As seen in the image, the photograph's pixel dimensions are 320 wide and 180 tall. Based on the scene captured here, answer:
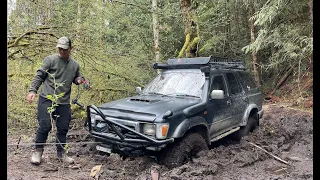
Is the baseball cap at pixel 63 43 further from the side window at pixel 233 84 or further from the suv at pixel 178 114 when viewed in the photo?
the side window at pixel 233 84

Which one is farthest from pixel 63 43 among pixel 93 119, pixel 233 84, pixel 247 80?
pixel 247 80

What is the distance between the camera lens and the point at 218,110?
19.0 ft

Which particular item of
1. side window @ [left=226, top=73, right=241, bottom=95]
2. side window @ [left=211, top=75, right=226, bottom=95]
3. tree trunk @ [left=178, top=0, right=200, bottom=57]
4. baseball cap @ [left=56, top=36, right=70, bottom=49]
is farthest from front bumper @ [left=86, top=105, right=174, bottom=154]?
tree trunk @ [left=178, top=0, right=200, bottom=57]

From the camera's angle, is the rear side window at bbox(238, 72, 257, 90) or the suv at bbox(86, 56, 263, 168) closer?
the suv at bbox(86, 56, 263, 168)

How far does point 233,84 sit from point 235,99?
389mm

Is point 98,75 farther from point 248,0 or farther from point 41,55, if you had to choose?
point 248,0

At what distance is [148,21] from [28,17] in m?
8.02

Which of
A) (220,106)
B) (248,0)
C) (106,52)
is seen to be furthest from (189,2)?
(220,106)

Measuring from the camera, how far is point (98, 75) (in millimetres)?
8469

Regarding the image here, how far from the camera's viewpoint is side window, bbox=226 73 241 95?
6.52 meters

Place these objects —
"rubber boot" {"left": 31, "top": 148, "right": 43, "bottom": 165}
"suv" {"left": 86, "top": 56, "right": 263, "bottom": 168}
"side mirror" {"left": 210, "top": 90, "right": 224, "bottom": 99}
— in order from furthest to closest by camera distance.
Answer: "side mirror" {"left": 210, "top": 90, "right": 224, "bottom": 99} → "rubber boot" {"left": 31, "top": 148, "right": 43, "bottom": 165} → "suv" {"left": 86, "top": 56, "right": 263, "bottom": 168}

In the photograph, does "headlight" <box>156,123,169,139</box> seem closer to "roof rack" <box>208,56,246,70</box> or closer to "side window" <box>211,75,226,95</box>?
"side window" <box>211,75,226,95</box>

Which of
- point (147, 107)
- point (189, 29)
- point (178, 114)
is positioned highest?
point (189, 29)

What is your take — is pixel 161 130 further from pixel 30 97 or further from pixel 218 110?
pixel 30 97
